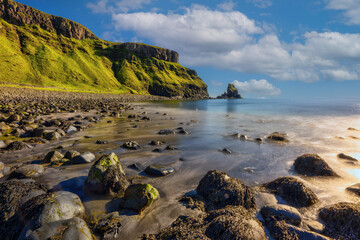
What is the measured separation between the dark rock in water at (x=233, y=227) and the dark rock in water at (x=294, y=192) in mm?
2394

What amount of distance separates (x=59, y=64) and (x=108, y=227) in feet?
485

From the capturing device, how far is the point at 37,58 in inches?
4301

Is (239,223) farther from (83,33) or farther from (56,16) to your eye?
(83,33)

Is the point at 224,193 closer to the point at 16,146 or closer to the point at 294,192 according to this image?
the point at 294,192

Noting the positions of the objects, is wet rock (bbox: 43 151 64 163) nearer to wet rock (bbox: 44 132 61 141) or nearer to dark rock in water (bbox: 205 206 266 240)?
wet rock (bbox: 44 132 61 141)

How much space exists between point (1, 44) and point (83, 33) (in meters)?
113

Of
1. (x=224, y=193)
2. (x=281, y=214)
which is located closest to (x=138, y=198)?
(x=224, y=193)

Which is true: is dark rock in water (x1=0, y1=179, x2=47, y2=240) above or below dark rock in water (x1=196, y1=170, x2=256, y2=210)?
above

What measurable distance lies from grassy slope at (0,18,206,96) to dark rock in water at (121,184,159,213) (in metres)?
98.5

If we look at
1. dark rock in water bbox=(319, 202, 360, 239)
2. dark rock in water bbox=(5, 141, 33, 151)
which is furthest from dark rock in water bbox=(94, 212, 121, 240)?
dark rock in water bbox=(5, 141, 33, 151)

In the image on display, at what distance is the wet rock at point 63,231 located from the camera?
2.98m

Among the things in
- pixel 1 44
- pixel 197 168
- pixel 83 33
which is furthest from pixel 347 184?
Result: pixel 83 33

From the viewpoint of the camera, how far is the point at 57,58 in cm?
12294

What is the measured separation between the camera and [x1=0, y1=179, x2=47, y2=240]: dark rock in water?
3356mm
